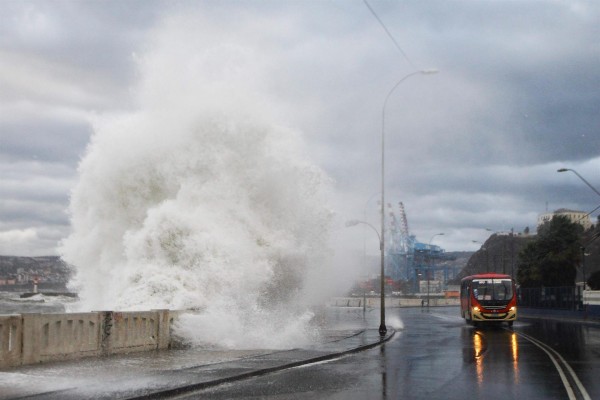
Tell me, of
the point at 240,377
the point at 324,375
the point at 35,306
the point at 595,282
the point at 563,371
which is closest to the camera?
the point at 240,377

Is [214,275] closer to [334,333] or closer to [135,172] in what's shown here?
[135,172]

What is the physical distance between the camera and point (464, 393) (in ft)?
39.3

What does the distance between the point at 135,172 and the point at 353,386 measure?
15632mm

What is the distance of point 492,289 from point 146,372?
90.4 ft

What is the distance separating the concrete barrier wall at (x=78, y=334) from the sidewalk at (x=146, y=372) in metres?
0.29

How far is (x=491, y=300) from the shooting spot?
37.5 metres

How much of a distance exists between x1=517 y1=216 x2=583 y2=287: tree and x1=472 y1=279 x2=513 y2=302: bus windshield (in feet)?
133

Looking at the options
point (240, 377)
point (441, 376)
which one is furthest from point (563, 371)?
point (240, 377)

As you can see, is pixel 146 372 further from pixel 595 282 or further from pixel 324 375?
pixel 595 282

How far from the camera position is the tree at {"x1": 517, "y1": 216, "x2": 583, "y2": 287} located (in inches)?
2980

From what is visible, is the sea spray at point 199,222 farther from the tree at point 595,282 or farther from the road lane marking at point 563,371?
the tree at point 595,282

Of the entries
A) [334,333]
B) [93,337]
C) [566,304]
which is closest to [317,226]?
[334,333]

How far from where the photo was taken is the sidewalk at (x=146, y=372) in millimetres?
11391

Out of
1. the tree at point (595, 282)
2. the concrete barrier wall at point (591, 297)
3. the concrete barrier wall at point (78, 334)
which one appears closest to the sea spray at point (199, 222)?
the concrete barrier wall at point (78, 334)
